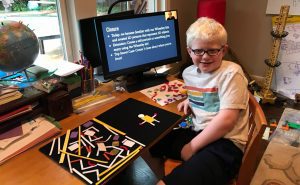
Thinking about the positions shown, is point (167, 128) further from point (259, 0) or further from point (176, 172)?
point (259, 0)

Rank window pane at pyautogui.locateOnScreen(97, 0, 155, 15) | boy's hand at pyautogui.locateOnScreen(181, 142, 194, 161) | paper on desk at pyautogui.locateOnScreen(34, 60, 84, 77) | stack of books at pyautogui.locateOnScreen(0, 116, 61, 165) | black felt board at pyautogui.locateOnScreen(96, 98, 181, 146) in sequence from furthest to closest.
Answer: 1. window pane at pyautogui.locateOnScreen(97, 0, 155, 15)
2. paper on desk at pyautogui.locateOnScreen(34, 60, 84, 77)
3. boy's hand at pyautogui.locateOnScreen(181, 142, 194, 161)
4. black felt board at pyautogui.locateOnScreen(96, 98, 181, 146)
5. stack of books at pyautogui.locateOnScreen(0, 116, 61, 165)

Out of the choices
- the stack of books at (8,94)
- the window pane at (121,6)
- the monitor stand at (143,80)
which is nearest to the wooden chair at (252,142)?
the monitor stand at (143,80)

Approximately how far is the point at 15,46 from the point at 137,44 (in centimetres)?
66

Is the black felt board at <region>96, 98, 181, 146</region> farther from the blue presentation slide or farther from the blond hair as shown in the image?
the blond hair

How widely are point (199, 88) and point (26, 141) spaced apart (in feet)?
2.66

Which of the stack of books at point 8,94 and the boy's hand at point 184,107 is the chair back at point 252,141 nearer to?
the boy's hand at point 184,107

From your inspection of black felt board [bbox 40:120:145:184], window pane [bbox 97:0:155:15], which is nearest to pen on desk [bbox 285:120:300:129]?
window pane [bbox 97:0:155:15]

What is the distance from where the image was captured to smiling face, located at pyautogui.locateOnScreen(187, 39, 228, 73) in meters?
1.17

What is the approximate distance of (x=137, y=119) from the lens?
1.22m

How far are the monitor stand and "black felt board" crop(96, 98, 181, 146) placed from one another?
0.19 m

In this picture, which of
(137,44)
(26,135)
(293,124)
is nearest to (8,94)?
(26,135)

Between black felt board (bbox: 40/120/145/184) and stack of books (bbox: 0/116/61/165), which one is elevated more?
stack of books (bbox: 0/116/61/165)

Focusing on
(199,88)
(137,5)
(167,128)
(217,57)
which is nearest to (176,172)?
(167,128)

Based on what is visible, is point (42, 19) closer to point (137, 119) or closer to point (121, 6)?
point (121, 6)
